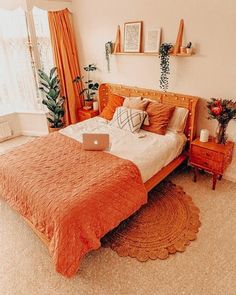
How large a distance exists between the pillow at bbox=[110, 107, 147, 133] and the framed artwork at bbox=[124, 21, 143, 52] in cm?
90

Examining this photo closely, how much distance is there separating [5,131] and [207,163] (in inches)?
141

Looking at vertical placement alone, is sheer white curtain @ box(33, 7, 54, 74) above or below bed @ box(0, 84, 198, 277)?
above

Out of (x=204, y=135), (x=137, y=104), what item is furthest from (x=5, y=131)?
(x=204, y=135)

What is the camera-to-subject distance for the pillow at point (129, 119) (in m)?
3.03

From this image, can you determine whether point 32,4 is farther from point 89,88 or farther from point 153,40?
point 153,40

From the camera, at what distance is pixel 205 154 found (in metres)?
2.75

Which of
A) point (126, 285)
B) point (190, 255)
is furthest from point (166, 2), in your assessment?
point (126, 285)

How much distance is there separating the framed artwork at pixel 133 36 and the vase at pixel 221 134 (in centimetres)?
156

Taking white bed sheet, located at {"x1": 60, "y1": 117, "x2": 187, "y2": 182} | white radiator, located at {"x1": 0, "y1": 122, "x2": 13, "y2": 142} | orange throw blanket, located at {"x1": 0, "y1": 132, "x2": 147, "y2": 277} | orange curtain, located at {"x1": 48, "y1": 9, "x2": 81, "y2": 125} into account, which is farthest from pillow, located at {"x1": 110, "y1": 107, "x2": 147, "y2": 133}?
white radiator, located at {"x1": 0, "y1": 122, "x2": 13, "y2": 142}

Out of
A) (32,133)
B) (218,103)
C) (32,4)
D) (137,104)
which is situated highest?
(32,4)

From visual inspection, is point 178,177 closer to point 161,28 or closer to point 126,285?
point 126,285

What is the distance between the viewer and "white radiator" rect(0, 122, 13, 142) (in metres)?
4.26

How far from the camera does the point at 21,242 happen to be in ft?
7.25

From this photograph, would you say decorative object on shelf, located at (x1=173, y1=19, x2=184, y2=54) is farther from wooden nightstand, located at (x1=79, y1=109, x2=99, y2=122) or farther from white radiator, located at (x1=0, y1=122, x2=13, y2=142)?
white radiator, located at (x1=0, y1=122, x2=13, y2=142)
